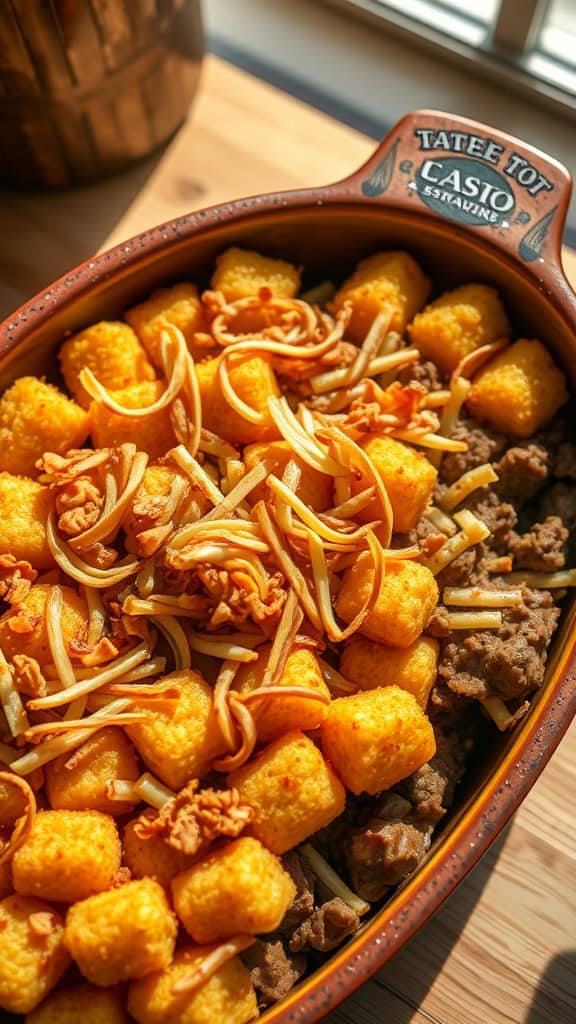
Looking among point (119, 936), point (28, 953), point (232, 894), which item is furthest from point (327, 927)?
point (28, 953)

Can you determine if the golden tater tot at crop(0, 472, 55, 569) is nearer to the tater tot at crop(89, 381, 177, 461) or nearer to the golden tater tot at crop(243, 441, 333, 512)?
the tater tot at crop(89, 381, 177, 461)

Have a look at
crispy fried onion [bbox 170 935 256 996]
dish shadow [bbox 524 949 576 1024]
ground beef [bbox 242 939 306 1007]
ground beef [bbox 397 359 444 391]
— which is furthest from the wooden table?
ground beef [bbox 397 359 444 391]

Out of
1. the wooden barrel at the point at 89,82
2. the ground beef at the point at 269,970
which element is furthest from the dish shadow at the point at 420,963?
the wooden barrel at the point at 89,82

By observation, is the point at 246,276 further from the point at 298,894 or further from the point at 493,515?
the point at 298,894

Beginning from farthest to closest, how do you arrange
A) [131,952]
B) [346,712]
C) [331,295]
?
[331,295]
[346,712]
[131,952]

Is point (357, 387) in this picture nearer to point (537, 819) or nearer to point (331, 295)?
point (331, 295)

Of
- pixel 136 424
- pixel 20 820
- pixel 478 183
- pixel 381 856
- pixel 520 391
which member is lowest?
pixel 20 820

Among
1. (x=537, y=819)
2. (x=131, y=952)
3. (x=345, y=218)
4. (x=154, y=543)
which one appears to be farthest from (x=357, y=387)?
(x=131, y=952)
